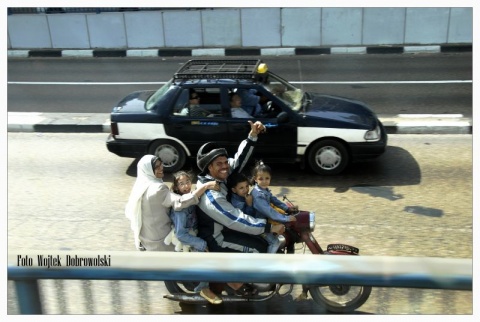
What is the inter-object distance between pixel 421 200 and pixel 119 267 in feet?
19.5

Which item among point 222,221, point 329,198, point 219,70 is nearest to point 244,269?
point 222,221

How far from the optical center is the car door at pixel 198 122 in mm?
8031

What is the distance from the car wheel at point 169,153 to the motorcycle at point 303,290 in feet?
12.2

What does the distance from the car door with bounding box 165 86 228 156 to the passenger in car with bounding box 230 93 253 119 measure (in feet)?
0.65

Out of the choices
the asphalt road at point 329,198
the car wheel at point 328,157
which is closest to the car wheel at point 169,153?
the asphalt road at point 329,198

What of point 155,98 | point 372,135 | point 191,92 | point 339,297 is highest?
point 339,297

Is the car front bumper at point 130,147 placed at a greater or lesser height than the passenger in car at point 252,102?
lesser

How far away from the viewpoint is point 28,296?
223 centimetres

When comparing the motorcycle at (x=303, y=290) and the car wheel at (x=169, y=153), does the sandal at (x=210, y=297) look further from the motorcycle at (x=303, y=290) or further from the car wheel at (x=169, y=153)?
the car wheel at (x=169, y=153)

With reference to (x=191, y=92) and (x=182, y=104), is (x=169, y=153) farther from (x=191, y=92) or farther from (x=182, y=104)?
(x=191, y=92)

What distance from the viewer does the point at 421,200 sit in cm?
728

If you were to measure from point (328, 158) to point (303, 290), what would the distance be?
231 inches

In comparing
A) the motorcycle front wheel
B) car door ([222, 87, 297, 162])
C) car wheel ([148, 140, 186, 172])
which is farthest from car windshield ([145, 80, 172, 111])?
the motorcycle front wheel
